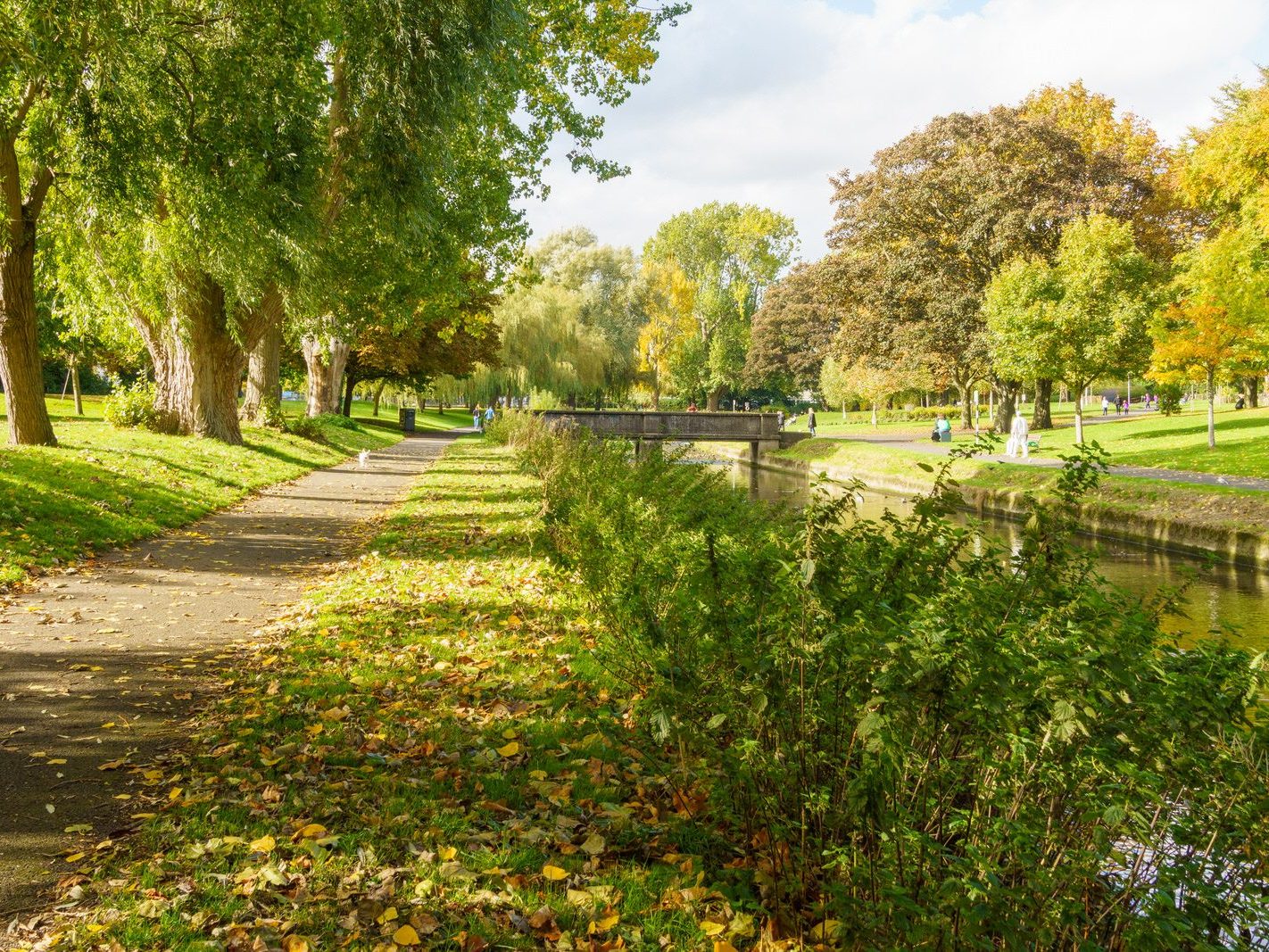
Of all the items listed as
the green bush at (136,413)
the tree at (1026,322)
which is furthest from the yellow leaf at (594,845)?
the tree at (1026,322)

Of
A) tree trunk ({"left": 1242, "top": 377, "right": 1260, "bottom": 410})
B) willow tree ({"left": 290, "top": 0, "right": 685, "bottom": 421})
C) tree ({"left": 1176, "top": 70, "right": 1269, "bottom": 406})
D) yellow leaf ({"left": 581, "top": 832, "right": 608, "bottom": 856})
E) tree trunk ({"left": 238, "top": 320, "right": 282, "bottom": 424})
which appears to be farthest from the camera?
tree trunk ({"left": 1242, "top": 377, "right": 1260, "bottom": 410})

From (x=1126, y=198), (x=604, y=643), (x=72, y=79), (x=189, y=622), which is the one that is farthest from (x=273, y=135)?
(x=1126, y=198)

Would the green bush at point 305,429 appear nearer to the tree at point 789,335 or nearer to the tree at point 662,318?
the tree at point 662,318

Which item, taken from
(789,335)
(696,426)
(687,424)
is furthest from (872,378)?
(789,335)

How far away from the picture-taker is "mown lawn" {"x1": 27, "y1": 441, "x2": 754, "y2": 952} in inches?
121

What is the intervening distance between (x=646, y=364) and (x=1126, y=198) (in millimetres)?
36453

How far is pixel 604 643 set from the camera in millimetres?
5891

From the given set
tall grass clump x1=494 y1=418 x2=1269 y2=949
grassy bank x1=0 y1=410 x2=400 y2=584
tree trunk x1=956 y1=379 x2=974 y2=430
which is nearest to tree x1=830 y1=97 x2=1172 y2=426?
tree trunk x1=956 y1=379 x2=974 y2=430

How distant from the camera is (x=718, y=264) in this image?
2945 inches

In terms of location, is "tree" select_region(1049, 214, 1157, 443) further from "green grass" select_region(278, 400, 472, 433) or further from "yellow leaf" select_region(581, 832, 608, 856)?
"green grass" select_region(278, 400, 472, 433)

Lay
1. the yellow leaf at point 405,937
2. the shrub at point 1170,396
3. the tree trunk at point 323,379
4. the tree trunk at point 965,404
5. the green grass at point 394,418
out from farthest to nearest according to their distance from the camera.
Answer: the green grass at point 394,418, the tree trunk at point 965,404, the shrub at point 1170,396, the tree trunk at point 323,379, the yellow leaf at point 405,937

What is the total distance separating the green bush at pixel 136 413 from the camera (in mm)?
18500

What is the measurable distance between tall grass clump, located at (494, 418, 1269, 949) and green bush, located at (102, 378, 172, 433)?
18023 mm

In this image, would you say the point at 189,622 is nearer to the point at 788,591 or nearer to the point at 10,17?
the point at 788,591
